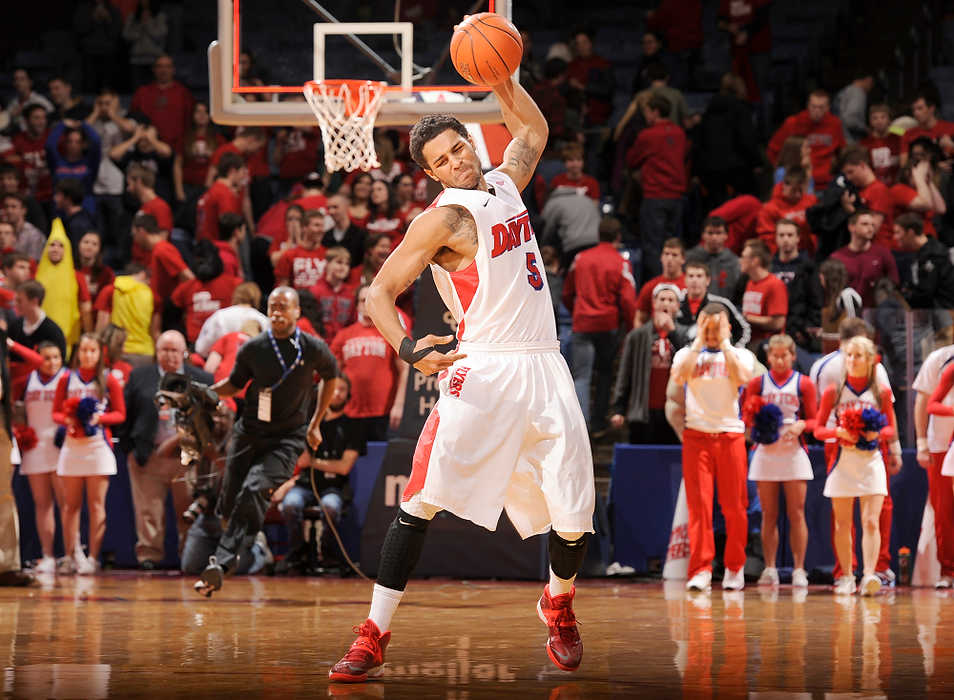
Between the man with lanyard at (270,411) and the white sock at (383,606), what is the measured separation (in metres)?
4.13

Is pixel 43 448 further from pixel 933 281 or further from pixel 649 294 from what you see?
pixel 933 281

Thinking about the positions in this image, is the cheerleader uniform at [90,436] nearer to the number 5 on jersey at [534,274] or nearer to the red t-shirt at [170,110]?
the red t-shirt at [170,110]

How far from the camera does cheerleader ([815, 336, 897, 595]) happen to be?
1092 cm

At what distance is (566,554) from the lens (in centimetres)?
681

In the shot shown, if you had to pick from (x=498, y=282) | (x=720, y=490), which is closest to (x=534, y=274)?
(x=498, y=282)

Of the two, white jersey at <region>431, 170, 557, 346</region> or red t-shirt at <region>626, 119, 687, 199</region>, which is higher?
red t-shirt at <region>626, 119, 687, 199</region>

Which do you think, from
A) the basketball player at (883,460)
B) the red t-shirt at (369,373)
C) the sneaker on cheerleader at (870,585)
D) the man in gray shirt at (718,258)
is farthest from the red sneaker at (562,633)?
the man in gray shirt at (718,258)

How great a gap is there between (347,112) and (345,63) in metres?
1.13

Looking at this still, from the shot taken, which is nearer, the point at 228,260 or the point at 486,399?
the point at 486,399

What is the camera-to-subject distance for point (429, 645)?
295 inches

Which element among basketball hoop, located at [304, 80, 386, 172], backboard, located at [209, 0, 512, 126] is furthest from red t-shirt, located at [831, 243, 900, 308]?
basketball hoop, located at [304, 80, 386, 172]

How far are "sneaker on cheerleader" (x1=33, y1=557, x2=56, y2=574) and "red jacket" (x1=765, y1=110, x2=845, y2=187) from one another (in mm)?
9008

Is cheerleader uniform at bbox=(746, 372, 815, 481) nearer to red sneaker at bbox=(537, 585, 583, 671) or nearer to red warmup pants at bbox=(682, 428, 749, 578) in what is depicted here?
red warmup pants at bbox=(682, 428, 749, 578)

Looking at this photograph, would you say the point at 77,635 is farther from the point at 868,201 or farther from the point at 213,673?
the point at 868,201
